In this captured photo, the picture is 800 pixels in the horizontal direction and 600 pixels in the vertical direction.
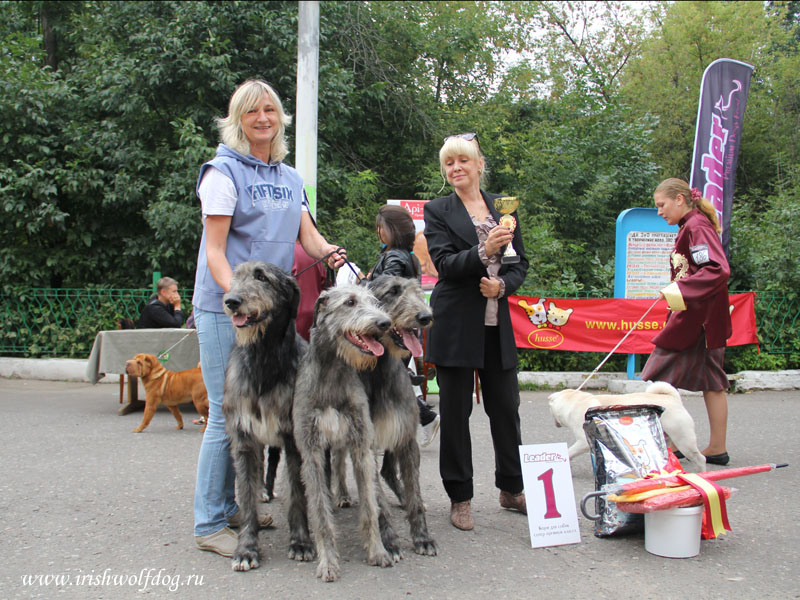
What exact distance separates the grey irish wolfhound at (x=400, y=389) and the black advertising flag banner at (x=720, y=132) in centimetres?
737

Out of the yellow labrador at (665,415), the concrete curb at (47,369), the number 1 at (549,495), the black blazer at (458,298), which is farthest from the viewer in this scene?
the concrete curb at (47,369)

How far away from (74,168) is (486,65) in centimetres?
1081

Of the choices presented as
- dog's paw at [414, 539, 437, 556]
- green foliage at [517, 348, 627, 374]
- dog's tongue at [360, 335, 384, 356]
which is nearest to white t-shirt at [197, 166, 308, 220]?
dog's tongue at [360, 335, 384, 356]

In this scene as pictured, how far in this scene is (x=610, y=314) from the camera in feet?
29.8

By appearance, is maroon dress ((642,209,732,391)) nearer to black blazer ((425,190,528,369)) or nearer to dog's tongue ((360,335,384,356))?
black blazer ((425,190,528,369))

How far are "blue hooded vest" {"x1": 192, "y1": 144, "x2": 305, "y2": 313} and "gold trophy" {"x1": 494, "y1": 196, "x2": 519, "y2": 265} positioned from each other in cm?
122

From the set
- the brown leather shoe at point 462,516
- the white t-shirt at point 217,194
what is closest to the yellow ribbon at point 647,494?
the brown leather shoe at point 462,516

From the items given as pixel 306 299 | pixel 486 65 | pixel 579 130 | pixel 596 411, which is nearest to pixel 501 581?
pixel 596 411

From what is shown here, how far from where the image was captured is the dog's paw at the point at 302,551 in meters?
3.44

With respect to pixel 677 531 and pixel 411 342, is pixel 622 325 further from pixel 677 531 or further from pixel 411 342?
pixel 411 342

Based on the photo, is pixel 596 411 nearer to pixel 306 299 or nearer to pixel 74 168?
pixel 306 299

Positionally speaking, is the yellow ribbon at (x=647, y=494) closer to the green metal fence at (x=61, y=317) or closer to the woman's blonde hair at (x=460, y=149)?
the woman's blonde hair at (x=460, y=149)

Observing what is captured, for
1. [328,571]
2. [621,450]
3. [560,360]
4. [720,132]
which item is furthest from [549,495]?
[720,132]

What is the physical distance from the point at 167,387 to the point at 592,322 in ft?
18.7
